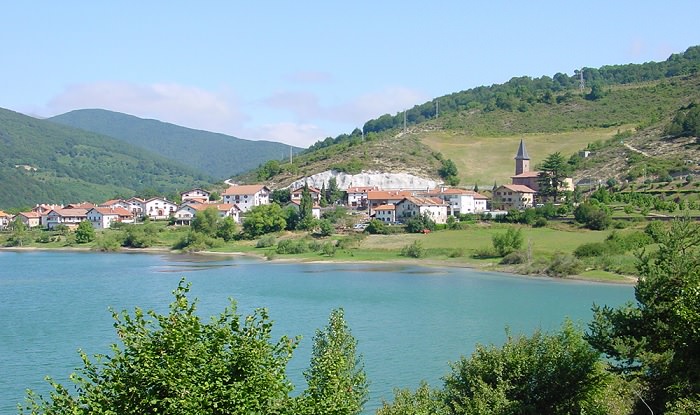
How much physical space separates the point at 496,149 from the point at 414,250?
44701mm

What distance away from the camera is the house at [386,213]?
212 feet

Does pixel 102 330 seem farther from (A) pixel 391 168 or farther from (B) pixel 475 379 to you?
(A) pixel 391 168

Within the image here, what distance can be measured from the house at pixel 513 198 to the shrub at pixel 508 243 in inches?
733

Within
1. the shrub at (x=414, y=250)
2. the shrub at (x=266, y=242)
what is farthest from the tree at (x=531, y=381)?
the shrub at (x=266, y=242)

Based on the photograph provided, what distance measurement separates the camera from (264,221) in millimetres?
62688

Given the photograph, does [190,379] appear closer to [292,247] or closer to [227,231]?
[292,247]

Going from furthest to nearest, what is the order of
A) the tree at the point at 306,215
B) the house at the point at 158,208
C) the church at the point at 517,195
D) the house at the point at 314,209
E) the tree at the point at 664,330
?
1. the house at the point at 158,208
2. the church at the point at 517,195
3. the house at the point at 314,209
4. the tree at the point at 306,215
5. the tree at the point at 664,330

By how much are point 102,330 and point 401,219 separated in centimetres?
3966

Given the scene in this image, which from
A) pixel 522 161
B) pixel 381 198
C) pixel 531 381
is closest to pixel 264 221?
pixel 381 198

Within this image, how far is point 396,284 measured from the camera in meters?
40.1

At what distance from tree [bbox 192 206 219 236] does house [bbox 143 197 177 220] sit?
822 inches

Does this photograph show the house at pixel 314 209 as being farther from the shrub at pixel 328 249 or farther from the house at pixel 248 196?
the shrub at pixel 328 249

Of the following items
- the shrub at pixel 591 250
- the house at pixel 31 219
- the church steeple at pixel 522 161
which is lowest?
the shrub at pixel 591 250

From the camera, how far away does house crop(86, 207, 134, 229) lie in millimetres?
78375
